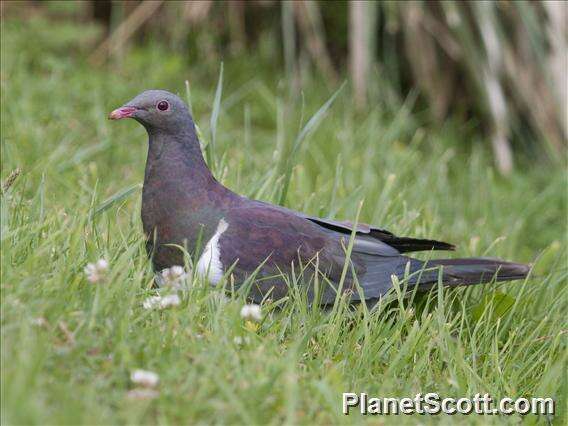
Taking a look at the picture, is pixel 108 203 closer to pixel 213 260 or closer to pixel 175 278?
pixel 213 260

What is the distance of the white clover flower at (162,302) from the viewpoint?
8.19 ft

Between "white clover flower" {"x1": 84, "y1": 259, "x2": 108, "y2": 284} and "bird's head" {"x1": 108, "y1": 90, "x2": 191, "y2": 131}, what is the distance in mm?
805

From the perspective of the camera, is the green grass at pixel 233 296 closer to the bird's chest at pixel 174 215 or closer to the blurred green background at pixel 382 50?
the bird's chest at pixel 174 215

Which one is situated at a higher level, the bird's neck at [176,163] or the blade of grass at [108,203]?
the bird's neck at [176,163]

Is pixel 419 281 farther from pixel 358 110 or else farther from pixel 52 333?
pixel 358 110

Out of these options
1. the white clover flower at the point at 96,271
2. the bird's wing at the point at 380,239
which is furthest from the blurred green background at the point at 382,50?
the white clover flower at the point at 96,271

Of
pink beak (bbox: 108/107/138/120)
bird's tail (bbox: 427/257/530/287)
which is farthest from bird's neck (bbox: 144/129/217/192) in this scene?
bird's tail (bbox: 427/257/530/287)

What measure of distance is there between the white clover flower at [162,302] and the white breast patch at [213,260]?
0.40m

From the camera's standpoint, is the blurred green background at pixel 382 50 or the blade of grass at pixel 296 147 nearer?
the blade of grass at pixel 296 147

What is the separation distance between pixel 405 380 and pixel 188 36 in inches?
162

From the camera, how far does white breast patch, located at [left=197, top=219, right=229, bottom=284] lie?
301 cm

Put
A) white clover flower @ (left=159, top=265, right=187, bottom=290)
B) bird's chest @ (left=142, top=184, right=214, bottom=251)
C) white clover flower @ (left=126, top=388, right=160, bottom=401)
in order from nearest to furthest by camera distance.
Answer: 1. white clover flower @ (left=126, top=388, right=160, bottom=401)
2. white clover flower @ (left=159, top=265, right=187, bottom=290)
3. bird's chest @ (left=142, top=184, right=214, bottom=251)

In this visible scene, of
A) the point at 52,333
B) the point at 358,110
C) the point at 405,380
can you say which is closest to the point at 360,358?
the point at 405,380

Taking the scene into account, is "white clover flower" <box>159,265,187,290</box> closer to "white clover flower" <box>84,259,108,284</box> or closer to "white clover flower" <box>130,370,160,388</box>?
"white clover flower" <box>84,259,108,284</box>
